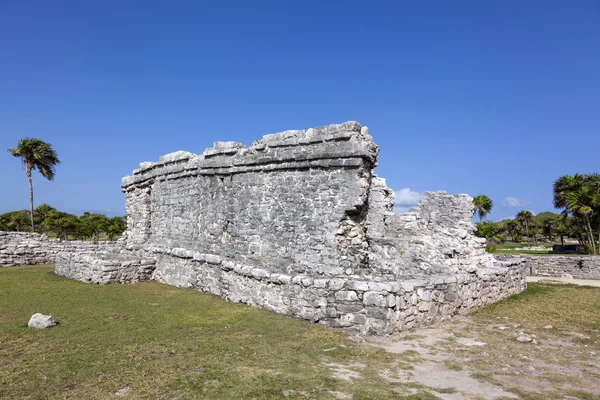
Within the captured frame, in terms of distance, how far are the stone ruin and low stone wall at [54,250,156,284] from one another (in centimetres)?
3

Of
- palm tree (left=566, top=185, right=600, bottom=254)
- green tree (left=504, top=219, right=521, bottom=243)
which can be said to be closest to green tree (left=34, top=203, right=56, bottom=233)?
palm tree (left=566, top=185, right=600, bottom=254)

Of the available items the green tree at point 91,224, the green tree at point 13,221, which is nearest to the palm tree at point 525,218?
the green tree at point 91,224

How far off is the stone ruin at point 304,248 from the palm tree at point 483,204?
106 ft

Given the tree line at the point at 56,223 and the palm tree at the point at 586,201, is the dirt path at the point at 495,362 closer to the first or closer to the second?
the palm tree at the point at 586,201

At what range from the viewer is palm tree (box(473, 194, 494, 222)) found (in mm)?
42500

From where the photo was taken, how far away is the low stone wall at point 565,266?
17.4 m

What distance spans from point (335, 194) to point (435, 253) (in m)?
3.71

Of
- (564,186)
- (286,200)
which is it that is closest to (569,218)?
(564,186)

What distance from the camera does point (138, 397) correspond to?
442cm

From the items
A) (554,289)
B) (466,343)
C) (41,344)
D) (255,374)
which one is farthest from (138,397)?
(554,289)

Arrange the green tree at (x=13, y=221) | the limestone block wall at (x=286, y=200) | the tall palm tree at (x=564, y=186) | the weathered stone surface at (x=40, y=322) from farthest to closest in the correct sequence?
1. the green tree at (x=13, y=221)
2. the tall palm tree at (x=564, y=186)
3. the limestone block wall at (x=286, y=200)
4. the weathered stone surface at (x=40, y=322)

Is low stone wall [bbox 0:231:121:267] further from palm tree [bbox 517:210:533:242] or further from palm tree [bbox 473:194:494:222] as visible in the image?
palm tree [bbox 517:210:533:242]

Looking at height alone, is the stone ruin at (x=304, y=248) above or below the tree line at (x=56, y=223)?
below

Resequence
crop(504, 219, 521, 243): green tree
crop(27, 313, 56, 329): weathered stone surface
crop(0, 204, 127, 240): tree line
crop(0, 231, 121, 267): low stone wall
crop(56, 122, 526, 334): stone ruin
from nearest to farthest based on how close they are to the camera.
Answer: crop(27, 313, 56, 329): weathered stone surface, crop(56, 122, 526, 334): stone ruin, crop(0, 231, 121, 267): low stone wall, crop(0, 204, 127, 240): tree line, crop(504, 219, 521, 243): green tree
